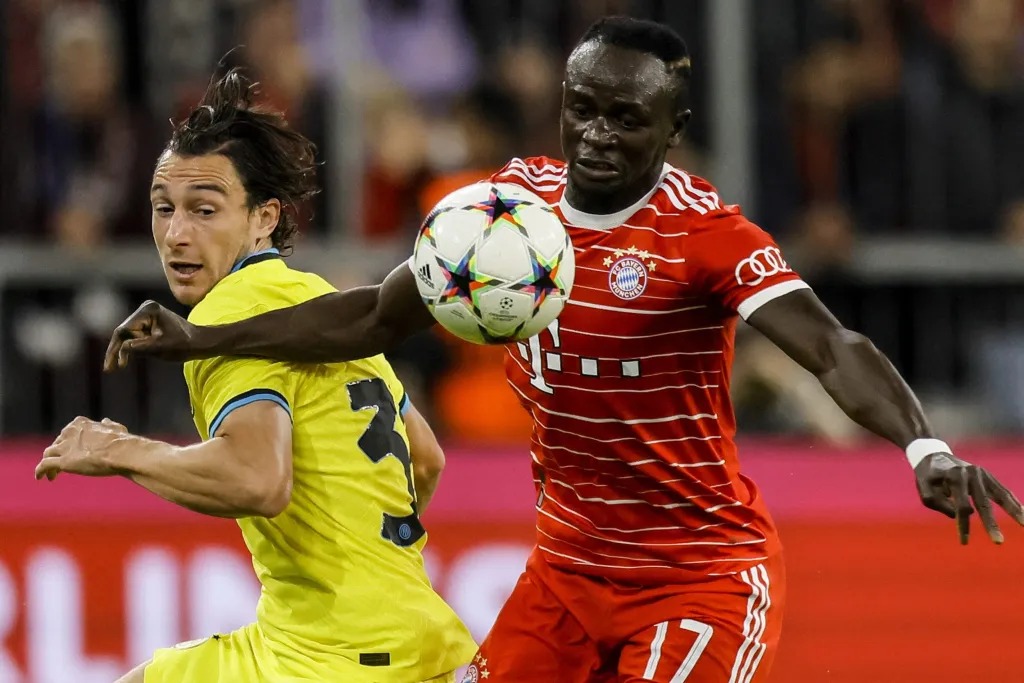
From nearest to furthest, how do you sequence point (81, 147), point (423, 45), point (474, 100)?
point (81, 147) → point (474, 100) → point (423, 45)

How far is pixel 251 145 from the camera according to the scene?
14.9 ft

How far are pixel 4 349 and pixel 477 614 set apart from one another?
3.11 m

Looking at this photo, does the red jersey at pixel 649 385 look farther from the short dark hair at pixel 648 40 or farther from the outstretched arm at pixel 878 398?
the short dark hair at pixel 648 40

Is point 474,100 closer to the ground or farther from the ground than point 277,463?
farther from the ground

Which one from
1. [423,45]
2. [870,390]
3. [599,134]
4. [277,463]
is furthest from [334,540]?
[423,45]

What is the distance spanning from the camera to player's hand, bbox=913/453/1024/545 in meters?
3.45

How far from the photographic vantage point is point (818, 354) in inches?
156

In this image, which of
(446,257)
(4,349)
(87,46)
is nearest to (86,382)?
(4,349)

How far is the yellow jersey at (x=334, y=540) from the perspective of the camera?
4.22 meters

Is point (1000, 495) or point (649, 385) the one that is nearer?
point (1000, 495)

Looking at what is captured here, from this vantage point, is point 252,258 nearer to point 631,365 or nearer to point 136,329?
point 136,329

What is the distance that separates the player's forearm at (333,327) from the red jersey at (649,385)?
12.6 inches

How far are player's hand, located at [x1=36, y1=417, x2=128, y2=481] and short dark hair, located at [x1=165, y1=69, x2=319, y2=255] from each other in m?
0.73

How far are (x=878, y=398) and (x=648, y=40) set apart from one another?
107cm
